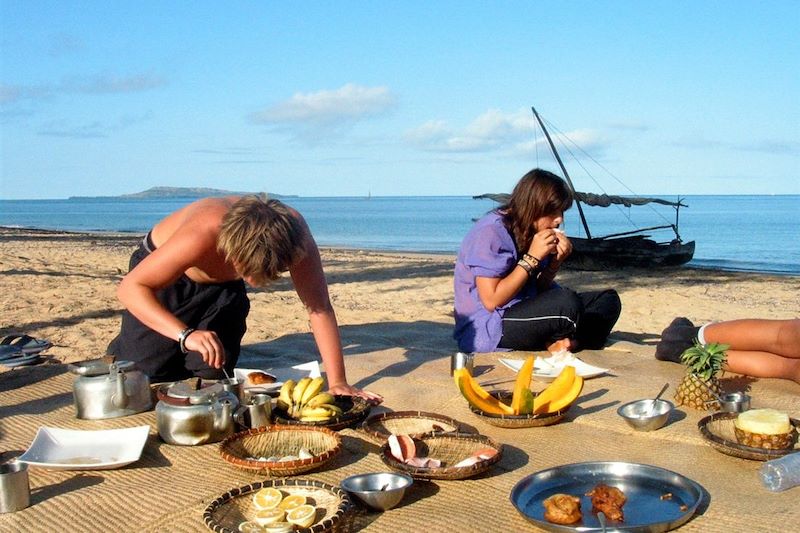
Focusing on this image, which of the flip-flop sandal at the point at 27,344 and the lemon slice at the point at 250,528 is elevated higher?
the lemon slice at the point at 250,528

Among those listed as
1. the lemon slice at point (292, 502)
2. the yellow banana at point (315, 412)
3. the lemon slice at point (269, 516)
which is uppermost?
the yellow banana at point (315, 412)

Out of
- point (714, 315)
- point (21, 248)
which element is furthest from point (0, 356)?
point (21, 248)

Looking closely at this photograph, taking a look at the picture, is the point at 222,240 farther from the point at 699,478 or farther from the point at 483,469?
the point at 699,478

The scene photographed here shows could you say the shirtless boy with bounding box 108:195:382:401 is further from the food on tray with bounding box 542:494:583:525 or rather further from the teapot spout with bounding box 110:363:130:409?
the food on tray with bounding box 542:494:583:525

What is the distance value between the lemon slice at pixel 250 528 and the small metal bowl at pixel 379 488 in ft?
1.15

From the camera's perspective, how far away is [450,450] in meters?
2.98

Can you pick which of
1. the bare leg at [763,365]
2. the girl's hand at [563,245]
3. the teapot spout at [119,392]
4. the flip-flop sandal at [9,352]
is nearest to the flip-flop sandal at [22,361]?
the flip-flop sandal at [9,352]

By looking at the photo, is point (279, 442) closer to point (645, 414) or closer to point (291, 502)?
point (291, 502)

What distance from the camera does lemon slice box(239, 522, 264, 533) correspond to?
2.19 m

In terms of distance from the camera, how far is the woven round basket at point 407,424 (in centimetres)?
324

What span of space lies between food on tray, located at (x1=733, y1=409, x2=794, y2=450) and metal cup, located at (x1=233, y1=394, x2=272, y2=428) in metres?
1.95

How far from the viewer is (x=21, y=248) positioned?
Result: 2027 cm

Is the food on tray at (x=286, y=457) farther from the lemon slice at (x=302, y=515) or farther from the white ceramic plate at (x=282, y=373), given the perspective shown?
the white ceramic plate at (x=282, y=373)

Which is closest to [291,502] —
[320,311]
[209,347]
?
[209,347]
